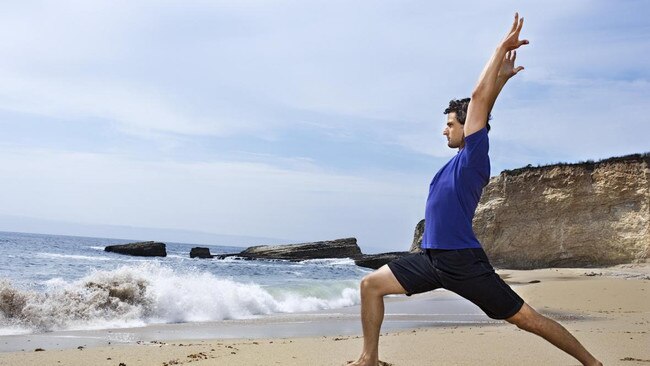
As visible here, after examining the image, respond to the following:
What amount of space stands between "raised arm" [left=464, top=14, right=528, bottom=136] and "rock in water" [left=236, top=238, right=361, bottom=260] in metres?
52.9

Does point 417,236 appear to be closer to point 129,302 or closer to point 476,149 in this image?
point 129,302

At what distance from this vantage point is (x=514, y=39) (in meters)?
3.65

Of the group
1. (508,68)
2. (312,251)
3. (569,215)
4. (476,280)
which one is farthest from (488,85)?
(312,251)

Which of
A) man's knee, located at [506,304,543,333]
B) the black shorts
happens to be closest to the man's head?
the black shorts

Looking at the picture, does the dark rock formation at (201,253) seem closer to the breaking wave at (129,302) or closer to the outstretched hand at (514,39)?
the breaking wave at (129,302)

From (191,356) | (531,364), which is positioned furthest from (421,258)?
(191,356)

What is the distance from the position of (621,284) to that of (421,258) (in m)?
13.9

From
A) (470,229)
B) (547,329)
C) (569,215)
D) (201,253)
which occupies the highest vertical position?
(569,215)

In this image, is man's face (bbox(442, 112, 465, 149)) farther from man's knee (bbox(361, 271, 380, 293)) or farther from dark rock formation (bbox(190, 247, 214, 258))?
dark rock formation (bbox(190, 247, 214, 258))

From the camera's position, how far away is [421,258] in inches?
152

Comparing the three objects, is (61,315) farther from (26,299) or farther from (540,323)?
(540,323)

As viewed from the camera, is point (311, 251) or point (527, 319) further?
point (311, 251)

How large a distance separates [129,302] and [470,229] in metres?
7.98

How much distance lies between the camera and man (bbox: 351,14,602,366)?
3.58 m
